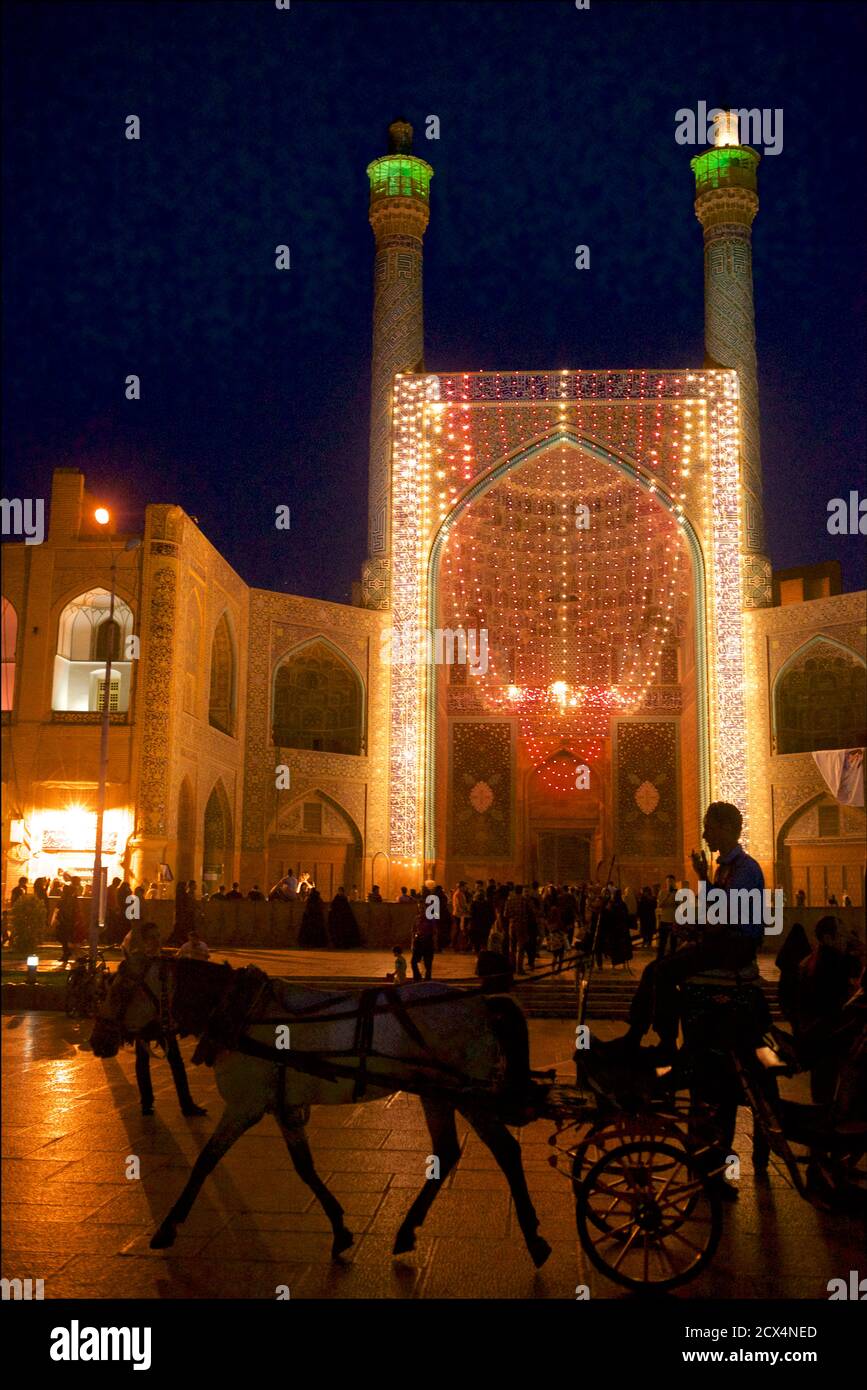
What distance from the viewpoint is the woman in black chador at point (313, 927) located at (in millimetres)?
16594

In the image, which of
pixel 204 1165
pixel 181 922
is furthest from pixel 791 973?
pixel 181 922

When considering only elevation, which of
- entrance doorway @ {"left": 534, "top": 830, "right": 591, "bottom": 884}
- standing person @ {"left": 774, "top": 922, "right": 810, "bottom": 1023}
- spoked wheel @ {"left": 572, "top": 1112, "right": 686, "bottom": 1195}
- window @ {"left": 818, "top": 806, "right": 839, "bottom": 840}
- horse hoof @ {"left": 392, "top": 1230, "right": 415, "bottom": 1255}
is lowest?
horse hoof @ {"left": 392, "top": 1230, "right": 415, "bottom": 1255}

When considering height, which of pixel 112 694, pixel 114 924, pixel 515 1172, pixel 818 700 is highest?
pixel 818 700

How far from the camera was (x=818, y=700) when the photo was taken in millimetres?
22203

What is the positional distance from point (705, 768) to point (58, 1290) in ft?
62.7

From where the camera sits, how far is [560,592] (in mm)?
25297

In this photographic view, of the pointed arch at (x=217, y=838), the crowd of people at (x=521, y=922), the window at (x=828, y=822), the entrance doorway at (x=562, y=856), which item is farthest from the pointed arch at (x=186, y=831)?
the window at (x=828, y=822)

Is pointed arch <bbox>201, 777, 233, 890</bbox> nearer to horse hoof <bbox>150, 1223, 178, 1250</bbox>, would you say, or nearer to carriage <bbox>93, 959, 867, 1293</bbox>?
carriage <bbox>93, 959, 867, 1293</bbox>

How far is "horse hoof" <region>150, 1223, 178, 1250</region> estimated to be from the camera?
393 cm

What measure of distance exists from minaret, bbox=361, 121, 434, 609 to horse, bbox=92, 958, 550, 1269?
18821 millimetres

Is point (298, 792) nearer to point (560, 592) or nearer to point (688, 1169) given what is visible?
point (560, 592)

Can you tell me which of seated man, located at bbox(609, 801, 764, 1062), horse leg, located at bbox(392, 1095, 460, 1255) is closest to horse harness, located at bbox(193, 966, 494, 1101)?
horse leg, located at bbox(392, 1095, 460, 1255)

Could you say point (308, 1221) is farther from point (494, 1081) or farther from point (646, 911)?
point (646, 911)

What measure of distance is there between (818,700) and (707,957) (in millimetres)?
19064
